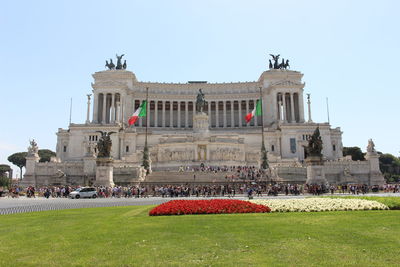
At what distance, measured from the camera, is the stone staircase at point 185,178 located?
157ft

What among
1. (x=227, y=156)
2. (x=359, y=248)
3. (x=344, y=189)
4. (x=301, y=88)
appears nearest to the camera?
(x=359, y=248)

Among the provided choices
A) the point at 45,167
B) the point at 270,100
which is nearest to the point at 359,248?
the point at 45,167

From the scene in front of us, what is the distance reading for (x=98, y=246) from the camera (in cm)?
1033

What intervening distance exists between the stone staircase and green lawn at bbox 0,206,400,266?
107ft

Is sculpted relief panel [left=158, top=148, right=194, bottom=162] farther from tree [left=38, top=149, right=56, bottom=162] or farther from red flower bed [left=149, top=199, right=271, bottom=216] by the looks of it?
tree [left=38, top=149, right=56, bottom=162]

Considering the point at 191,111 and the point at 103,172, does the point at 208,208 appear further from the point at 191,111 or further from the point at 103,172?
the point at 191,111

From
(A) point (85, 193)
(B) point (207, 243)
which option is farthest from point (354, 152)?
(B) point (207, 243)

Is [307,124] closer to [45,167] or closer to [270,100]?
[270,100]

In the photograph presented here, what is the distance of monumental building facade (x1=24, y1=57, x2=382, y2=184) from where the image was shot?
60562mm

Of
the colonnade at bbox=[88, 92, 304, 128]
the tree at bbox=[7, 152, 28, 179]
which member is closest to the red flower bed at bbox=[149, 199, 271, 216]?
the colonnade at bbox=[88, 92, 304, 128]

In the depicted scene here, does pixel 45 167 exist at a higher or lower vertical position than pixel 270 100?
lower

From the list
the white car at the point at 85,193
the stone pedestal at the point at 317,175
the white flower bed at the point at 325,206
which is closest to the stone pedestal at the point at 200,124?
the stone pedestal at the point at 317,175

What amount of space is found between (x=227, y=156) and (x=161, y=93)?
1789 inches

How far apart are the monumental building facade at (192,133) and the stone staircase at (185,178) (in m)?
3.57
